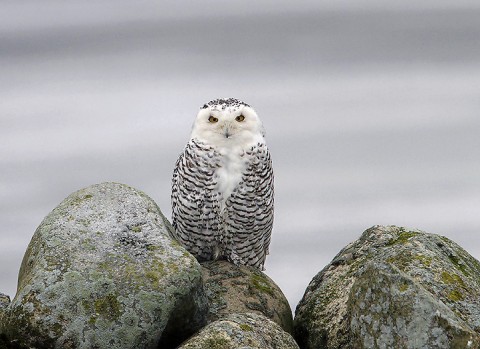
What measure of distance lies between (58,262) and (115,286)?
1.62 ft

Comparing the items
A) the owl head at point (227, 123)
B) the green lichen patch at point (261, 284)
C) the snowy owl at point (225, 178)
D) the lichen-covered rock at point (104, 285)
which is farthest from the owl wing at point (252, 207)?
the lichen-covered rock at point (104, 285)

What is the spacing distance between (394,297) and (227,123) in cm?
327

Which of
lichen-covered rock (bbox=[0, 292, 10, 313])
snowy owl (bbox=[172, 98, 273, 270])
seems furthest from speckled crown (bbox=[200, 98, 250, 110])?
lichen-covered rock (bbox=[0, 292, 10, 313])

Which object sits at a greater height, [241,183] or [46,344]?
[241,183]

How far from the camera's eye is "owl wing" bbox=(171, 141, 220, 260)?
9.78 meters

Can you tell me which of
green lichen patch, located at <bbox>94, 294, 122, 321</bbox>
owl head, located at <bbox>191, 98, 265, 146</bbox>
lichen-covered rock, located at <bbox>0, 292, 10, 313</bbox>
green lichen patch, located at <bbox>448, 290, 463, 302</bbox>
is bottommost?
lichen-covered rock, located at <bbox>0, 292, 10, 313</bbox>

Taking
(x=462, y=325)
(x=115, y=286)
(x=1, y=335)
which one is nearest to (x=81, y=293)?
(x=115, y=286)

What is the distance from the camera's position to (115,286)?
7301 mm

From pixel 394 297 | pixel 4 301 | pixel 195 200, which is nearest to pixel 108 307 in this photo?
pixel 4 301

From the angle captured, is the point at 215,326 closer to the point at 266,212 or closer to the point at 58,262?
the point at 58,262

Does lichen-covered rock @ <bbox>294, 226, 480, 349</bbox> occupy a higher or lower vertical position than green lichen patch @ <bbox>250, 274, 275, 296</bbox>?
higher

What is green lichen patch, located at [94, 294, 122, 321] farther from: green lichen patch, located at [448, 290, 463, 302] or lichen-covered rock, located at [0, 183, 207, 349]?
green lichen patch, located at [448, 290, 463, 302]

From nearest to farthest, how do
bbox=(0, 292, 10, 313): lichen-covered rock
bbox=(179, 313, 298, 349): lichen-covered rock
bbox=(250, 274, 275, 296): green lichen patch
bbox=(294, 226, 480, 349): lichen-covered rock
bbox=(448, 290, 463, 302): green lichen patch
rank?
1. bbox=(294, 226, 480, 349): lichen-covered rock
2. bbox=(179, 313, 298, 349): lichen-covered rock
3. bbox=(448, 290, 463, 302): green lichen patch
4. bbox=(0, 292, 10, 313): lichen-covered rock
5. bbox=(250, 274, 275, 296): green lichen patch

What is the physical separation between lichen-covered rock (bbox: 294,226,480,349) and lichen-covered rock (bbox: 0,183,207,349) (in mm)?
1109
